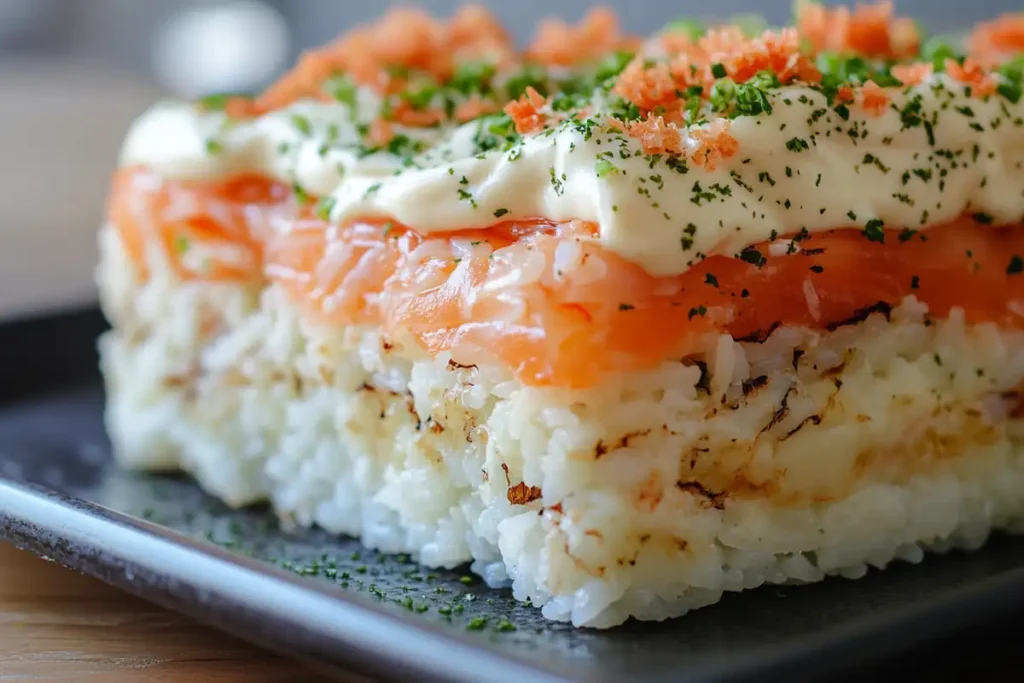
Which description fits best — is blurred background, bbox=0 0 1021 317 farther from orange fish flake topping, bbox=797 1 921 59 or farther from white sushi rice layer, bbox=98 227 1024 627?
orange fish flake topping, bbox=797 1 921 59

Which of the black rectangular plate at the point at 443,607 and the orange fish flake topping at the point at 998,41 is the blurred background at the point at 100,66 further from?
the orange fish flake topping at the point at 998,41

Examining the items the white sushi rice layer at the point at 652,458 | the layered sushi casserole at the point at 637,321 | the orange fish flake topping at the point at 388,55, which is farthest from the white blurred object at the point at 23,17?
the white sushi rice layer at the point at 652,458

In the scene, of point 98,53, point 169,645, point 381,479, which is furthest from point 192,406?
point 98,53

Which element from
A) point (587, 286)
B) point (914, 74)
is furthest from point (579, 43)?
point (587, 286)

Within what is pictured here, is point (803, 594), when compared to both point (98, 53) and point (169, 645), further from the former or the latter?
point (98, 53)

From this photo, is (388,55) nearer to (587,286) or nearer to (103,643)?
(587,286)

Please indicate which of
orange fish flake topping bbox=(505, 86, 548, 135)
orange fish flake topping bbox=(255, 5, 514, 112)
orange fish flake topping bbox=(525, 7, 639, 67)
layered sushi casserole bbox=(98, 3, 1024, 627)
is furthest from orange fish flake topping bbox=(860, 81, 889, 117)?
orange fish flake topping bbox=(525, 7, 639, 67)

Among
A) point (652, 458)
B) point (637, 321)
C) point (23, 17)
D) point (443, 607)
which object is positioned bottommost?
point (443, 607)
